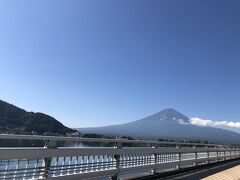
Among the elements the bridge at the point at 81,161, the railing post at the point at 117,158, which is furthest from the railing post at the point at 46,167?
the railing post at the point at 117,158

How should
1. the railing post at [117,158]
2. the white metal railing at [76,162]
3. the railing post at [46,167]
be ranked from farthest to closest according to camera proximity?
the railing post at [117,158] → the railing post at [46,167] → the white metal railing at [76,162]

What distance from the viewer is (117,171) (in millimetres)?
11844

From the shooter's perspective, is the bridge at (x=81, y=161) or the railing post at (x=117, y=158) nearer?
the bridge at (x=81, y=161)

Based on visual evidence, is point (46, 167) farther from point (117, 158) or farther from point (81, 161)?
point (117, 158)

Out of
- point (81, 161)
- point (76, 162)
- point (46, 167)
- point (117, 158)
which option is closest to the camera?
point (46, 167)

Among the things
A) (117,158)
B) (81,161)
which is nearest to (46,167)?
(81,161)

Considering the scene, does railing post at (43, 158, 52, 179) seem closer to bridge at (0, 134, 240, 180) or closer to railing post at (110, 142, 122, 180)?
bridge at (0, 134, 240, 180)

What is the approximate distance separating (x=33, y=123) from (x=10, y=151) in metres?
8.63

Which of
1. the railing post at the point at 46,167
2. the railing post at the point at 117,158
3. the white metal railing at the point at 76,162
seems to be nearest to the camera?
the white metal railing at the point at 76,162

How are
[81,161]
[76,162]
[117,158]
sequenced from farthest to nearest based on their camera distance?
[117,158] → [81,161] → [76,162]

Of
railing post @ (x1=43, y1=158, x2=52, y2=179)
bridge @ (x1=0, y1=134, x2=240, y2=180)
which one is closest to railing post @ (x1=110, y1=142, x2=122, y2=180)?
bridge @ (x1=0, y1=134, x2=240, y2=180)

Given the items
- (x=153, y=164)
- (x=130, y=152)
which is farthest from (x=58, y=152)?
(x=153, y=164)

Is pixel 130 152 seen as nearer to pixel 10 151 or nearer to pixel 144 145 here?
pixel 144 145

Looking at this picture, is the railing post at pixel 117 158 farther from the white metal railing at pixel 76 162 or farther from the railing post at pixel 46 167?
the railing post at pixel 46 167
